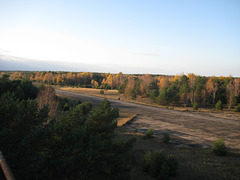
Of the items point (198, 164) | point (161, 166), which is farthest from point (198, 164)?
point (161, 166)

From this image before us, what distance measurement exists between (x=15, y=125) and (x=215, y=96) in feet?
189

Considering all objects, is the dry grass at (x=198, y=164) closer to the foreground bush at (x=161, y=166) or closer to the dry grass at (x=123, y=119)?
the foreground bush at (x=161, y=166)

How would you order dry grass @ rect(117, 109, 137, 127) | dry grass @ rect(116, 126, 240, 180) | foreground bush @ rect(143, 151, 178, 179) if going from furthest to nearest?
dry grass @ rect(117, 109, 137, 127) < dry grass @ rect(116, 126, 240, 180) < foreground bush @ rect(143, 151, 178, 179)

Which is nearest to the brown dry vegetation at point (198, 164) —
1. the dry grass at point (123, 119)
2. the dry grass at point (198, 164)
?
the dry grass at point (198, 164)

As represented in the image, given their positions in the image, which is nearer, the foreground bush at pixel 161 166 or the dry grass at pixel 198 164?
the foreground bush at pixel 161 166

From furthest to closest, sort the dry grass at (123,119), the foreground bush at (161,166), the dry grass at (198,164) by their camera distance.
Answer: the dry grass at (123,119) → the dry grass at (198,164) → the foreground bush at (161,166)

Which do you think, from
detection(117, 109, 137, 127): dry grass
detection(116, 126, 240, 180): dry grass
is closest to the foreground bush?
detection(116, 126, 240, 180): dry grass

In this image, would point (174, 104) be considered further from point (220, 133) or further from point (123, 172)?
point (123, 172)

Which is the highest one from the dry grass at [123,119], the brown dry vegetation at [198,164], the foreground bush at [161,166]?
the foreground bush at [161,166]

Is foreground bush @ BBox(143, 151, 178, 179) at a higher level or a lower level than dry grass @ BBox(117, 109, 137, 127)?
higher

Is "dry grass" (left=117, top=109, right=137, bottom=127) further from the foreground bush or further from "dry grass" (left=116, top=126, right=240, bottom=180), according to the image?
the foreground bush

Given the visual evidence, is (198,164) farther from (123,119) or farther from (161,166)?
(123,119)

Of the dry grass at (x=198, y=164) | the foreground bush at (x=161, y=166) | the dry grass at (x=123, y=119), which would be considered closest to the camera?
the foreground bush at (x=161, y=166)

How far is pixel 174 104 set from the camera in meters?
51.3
